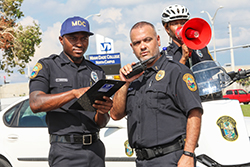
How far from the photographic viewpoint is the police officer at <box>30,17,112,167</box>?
2.79 metres

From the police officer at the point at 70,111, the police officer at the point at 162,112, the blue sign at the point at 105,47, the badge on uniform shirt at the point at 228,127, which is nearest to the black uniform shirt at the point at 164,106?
the police officer at the point at 162,112

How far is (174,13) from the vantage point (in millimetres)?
3250

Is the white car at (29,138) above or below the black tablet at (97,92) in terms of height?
below

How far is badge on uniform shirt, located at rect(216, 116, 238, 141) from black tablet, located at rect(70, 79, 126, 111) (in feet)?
5.20

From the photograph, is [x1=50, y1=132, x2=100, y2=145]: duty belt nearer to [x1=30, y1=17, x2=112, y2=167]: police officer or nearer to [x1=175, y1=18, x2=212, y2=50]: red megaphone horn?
[x1=30, y1=17, x2=112, y2=167]: police officer

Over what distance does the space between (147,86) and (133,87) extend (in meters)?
0.16

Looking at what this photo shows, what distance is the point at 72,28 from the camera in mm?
2914

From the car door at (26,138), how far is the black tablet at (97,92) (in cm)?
246

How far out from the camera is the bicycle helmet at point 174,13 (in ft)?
10.7

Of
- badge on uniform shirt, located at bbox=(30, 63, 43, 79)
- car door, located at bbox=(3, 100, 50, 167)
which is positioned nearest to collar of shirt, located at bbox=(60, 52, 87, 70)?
badge on uniform shirt, located at bbox=(30, 63, 43, 79)

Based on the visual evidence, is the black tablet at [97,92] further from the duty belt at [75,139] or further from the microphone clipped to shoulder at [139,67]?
the duty belt at [75,139]

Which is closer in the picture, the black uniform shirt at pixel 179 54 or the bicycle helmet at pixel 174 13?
the black uniform shirt at pixel 179 54

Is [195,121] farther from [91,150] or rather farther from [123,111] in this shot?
[91,150]

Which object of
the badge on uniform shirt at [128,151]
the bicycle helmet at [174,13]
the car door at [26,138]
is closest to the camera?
the bicycle helmet at [174,13]
